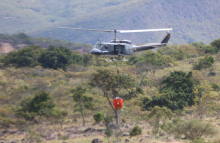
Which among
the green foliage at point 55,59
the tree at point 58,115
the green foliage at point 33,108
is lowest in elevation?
the tree at point 58,115

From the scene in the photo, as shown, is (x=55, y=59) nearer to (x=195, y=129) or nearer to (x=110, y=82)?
(x=110, y=82)

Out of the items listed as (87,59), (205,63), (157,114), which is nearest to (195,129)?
(157,114)

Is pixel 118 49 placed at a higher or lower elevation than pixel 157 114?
higher

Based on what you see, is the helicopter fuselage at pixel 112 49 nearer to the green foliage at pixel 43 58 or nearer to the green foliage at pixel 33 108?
Answer: the green foliage at pixel 33 108

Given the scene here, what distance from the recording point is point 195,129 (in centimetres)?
2006

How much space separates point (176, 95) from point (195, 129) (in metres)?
12.6

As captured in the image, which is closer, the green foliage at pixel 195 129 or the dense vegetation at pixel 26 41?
the green foliage at pixel 195 129

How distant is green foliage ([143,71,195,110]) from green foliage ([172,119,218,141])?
972 centimetres

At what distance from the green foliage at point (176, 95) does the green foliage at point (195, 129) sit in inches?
382

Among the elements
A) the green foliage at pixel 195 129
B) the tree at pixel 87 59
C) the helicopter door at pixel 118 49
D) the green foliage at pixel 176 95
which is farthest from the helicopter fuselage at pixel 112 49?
the tree at pixel 87 59

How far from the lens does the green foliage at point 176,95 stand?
31.1 m

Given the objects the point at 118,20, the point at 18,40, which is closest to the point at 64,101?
the point at 18,40

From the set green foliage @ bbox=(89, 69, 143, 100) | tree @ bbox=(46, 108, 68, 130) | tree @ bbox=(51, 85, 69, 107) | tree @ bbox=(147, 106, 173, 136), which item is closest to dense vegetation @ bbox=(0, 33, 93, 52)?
tree @ bbox=(51, 85, 69, 107)

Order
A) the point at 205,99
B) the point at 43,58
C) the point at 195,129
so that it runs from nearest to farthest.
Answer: the point at 195,129, the point at 205,99, the point at 43,58
